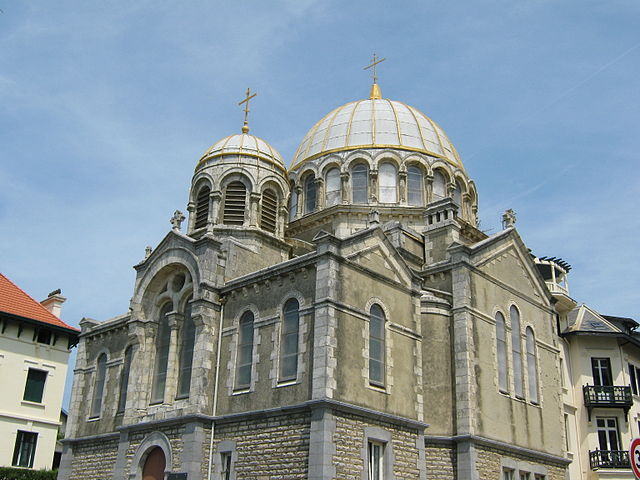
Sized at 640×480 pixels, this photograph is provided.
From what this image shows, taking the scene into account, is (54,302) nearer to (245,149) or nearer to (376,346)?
(245,149)

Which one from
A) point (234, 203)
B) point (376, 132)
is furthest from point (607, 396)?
point (234, 203)

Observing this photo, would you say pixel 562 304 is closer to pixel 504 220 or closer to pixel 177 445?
pixel 504 220

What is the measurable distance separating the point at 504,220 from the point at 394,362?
1074 cm

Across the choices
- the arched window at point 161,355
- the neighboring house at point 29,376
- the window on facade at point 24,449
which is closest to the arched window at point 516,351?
the arched window at point 161,355

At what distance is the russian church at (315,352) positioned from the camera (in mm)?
21453

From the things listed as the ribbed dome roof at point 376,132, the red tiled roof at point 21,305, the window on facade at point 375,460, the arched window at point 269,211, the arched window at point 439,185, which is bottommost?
the window on facade at point 375,460

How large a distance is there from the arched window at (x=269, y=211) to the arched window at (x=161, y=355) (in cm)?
498

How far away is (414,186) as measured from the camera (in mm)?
34938

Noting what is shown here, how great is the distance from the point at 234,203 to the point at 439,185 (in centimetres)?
1173

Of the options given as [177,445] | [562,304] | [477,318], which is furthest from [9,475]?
[562,304]

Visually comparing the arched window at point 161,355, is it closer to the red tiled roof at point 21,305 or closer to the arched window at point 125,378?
the arched window at point 125,378

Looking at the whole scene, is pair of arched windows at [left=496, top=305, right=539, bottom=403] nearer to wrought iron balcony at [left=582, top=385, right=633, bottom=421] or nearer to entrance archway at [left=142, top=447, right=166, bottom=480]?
wrought iron balcony at [left=582, top=385, right=633, bottom=421]

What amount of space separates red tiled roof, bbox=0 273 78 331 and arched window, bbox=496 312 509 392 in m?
21.1

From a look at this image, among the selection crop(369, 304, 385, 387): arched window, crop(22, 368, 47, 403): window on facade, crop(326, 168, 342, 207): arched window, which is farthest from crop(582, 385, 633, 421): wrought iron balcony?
crop(22, 368, 47, 403): window on facade
